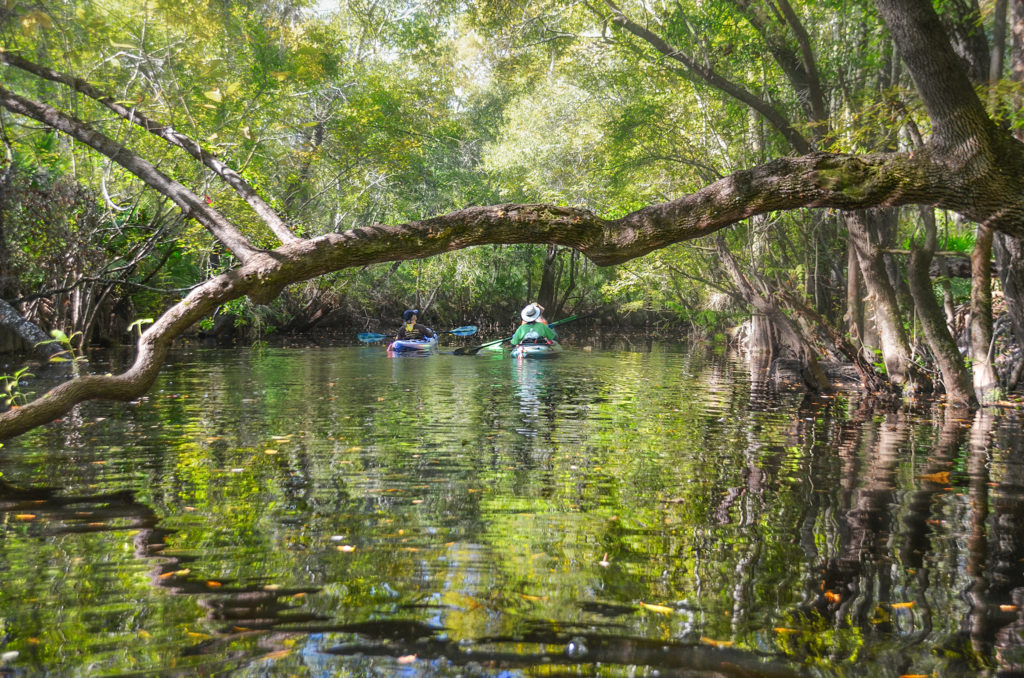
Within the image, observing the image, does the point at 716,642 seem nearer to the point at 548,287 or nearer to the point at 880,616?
the point at 880,616

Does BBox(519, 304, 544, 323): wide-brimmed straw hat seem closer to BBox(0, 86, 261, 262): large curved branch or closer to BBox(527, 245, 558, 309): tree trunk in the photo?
BBox(527, 245, 558, 309): tree trunk

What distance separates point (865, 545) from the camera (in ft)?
17.5

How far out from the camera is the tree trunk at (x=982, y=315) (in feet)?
34.1

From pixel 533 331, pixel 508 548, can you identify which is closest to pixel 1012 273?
pixel 508 548

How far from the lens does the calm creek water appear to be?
11.9 ft

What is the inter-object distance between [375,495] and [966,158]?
503 centimetres

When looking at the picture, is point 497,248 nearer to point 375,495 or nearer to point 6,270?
point 6,270

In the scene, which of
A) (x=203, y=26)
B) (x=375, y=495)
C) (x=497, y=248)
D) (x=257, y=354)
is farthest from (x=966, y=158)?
(x=497, y=248)

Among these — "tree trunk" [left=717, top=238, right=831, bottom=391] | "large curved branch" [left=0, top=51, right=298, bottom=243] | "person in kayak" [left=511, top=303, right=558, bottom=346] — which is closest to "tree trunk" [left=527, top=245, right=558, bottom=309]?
"person in kayak" [left=511, top=303, right=558, bottom=346]

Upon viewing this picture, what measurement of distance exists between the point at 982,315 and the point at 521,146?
20496 mm

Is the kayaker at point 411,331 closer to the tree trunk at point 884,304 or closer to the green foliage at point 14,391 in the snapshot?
the green foliage at point 14,391

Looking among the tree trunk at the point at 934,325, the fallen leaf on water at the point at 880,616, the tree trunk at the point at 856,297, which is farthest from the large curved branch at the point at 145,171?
the tree trunk at the point at 856,297

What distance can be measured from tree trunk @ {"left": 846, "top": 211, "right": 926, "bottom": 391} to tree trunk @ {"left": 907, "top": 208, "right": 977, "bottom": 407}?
75 centimetres

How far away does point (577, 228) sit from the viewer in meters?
5.65
